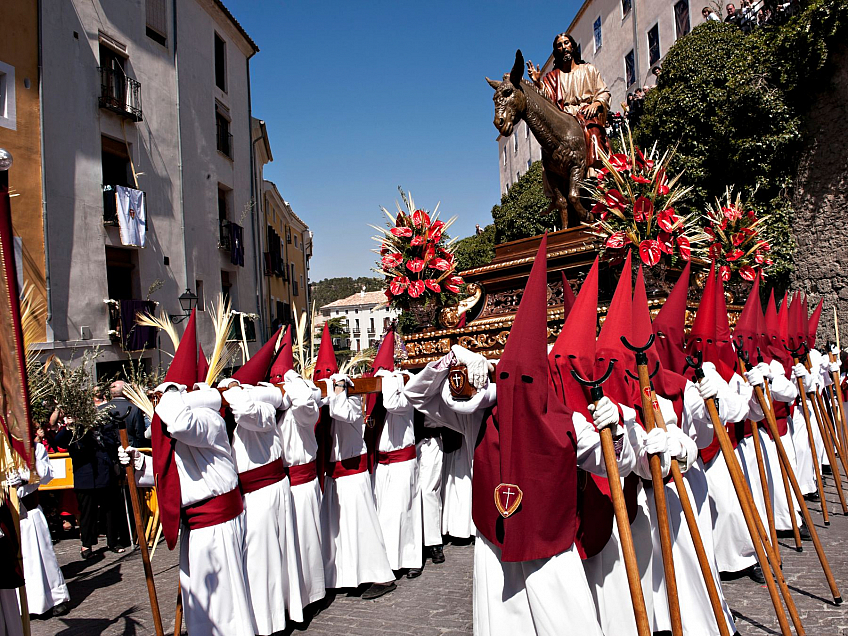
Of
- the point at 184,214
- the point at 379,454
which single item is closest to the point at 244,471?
the point at 379,454

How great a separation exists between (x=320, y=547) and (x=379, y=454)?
1085mm

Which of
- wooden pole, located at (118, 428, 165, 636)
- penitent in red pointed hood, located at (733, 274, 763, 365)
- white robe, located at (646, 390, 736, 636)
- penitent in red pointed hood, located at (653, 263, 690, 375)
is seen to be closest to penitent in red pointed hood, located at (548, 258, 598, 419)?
white robe, located at (646, 390, 736, 636)

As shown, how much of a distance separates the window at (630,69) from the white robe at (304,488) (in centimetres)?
2429

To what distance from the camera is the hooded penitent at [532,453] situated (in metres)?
3.07

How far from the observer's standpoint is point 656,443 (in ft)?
10.6

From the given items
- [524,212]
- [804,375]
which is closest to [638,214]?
[804,375]

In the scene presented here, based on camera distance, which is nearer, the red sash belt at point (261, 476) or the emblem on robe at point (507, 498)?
the emblem on robe at point (507, 498)

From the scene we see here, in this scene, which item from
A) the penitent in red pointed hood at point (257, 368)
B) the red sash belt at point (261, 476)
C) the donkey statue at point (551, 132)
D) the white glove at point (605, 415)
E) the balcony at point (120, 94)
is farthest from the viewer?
the balcony at point (120, 94)

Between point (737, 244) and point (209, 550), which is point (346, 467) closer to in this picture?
point (209, 550)

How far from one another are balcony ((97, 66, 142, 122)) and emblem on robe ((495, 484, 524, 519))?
15095 mm

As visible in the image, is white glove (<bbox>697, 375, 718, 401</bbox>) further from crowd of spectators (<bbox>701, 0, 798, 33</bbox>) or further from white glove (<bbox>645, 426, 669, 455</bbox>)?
crowd of spectators (<bbox>701, 0, 798, 33</bbox>)

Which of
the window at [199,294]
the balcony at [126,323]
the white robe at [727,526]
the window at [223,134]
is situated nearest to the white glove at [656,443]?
the white robe at [727,526]

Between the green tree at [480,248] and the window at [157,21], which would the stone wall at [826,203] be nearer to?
the green tree at [480,248]

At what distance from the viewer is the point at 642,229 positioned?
19.0ft
